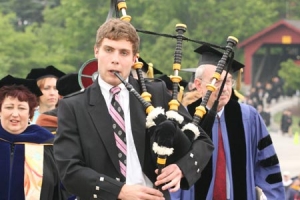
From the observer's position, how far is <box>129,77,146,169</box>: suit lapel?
19.3 feet

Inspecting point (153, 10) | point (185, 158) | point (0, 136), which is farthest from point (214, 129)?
point (153, 10)

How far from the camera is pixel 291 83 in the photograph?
175 feet

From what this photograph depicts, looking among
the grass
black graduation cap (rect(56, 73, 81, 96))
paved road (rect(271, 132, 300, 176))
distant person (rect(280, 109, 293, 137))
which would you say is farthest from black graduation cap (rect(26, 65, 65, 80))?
the grass

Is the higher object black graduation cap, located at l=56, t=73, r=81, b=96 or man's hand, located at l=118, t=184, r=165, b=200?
black graduation cap, located at l=56, t=73, r=81, b=96

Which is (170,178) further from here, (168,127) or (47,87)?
(47,87)

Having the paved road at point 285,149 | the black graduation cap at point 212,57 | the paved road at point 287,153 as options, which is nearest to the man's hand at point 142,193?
the black graduation cap at point 212,57

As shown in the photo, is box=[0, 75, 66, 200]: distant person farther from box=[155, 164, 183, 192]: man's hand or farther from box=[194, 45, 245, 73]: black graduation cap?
box=[155, 164, 183, 192]: man's hand

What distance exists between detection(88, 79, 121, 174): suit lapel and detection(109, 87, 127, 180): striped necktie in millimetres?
22

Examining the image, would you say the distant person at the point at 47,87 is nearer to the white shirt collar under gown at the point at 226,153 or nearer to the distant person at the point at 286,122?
the white shirt collar under gown at the point at 226,153

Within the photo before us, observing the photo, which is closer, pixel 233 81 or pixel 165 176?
pixel 165 176

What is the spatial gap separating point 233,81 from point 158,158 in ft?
8.48

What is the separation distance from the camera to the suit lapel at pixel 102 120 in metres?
5.86

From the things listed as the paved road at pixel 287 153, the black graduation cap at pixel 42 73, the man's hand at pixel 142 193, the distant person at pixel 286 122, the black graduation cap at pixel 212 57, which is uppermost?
the distant person at pixel 286 122

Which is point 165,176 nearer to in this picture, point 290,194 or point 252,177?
point 252,177
